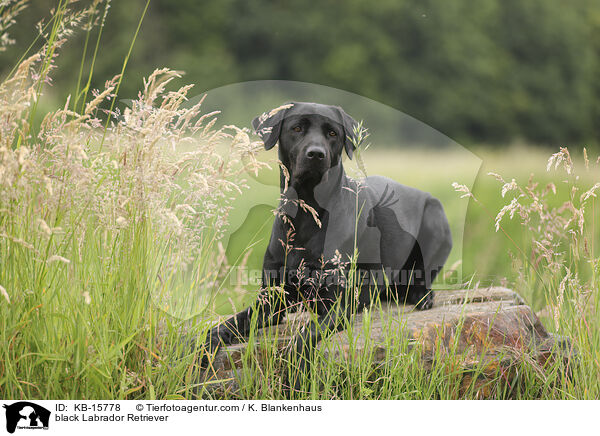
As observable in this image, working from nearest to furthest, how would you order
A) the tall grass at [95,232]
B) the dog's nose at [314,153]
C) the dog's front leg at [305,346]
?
the tall grass at [95,232] < the dog's front leg at [305,346] < the dog's nose at [314,153]

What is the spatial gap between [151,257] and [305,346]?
734 mm

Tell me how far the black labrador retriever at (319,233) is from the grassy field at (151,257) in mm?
89

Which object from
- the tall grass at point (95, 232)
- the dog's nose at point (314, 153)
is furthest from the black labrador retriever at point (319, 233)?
the tall grass at point (95, 232)

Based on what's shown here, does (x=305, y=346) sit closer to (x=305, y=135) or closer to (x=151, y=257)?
(x=151, y=257)

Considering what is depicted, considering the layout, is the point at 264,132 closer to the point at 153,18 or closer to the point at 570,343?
the point at 153,18

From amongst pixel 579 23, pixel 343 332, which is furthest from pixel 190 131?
pixel 579 23

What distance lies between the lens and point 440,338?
2258 mm

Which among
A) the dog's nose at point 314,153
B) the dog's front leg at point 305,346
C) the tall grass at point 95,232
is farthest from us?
the dog's nose at point 314,153

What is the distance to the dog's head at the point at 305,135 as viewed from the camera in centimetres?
244

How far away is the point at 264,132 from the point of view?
2467 mm

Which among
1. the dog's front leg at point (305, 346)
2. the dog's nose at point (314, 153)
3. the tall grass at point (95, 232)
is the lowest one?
the dog's front leg at point (305, 346)
